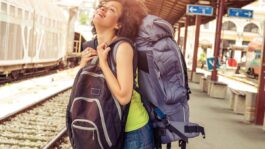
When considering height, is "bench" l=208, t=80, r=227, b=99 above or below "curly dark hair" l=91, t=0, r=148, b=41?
below

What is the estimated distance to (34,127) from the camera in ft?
29.7

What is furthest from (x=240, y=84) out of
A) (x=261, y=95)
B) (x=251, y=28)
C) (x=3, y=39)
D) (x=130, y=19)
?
(x=251, y=28)

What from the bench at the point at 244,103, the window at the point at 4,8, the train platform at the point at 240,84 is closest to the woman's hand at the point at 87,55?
the bench at the point at 244,103

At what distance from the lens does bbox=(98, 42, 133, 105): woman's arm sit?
2.60m

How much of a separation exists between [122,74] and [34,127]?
675cm

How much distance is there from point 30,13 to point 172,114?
1671 cm

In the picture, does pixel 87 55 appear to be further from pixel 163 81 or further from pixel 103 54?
pixel 163 81

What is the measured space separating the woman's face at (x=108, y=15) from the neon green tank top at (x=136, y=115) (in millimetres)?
420

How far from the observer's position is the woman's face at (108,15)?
2.78 meters

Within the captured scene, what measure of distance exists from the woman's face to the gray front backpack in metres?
0.17

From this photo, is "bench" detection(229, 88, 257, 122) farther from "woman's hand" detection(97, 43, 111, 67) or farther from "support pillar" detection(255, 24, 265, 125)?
"woman's hand" detection(97, 43, 111, 67)

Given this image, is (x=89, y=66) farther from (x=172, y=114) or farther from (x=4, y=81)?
(x=4, y=81)

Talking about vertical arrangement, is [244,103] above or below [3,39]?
below

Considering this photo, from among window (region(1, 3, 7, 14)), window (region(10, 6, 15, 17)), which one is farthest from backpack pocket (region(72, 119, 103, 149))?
window (region(10, 6, 15, 17))
